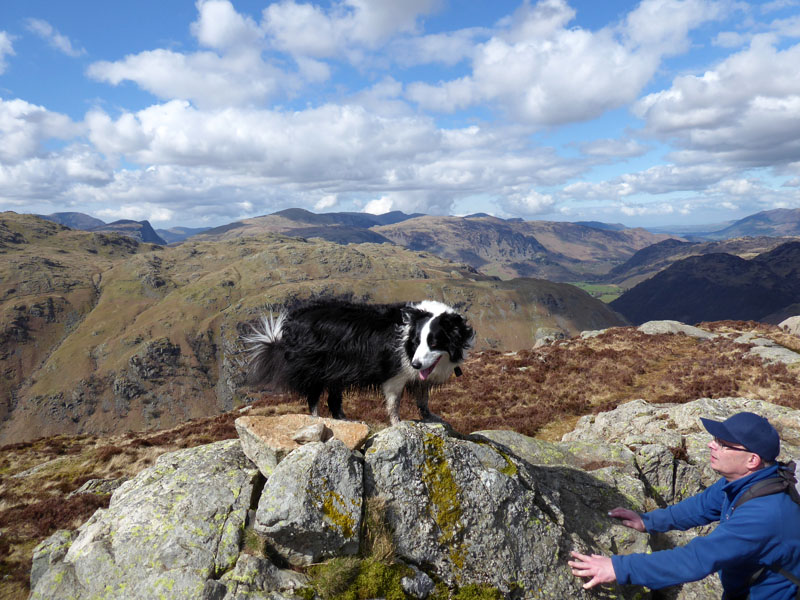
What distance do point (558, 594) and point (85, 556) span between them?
667 centimetres

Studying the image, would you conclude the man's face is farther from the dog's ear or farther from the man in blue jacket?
the dog's ear

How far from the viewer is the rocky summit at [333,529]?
211 inches

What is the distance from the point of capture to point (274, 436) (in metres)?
6.84

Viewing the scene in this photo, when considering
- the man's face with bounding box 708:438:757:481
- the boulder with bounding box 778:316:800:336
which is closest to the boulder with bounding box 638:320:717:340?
the boulder with bounding box 778:316:800:336

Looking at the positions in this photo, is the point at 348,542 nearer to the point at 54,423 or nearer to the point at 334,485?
the point at 334,485

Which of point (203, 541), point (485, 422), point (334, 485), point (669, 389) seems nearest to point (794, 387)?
point (669, 389)

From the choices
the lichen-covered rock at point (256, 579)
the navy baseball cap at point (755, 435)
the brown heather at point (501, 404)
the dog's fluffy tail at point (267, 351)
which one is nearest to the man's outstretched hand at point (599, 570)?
the navy baseball cap at point (755, 435)

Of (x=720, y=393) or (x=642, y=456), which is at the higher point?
(x=642, y=456)

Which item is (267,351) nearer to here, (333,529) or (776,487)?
(333,529)

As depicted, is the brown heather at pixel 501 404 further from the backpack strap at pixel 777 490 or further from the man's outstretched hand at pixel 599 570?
the backpack strap at pixel 777 490

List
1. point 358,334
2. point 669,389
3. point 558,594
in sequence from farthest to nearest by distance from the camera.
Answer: point 669,389, point 358,334, point 558,594

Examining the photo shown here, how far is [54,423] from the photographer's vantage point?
174 meters

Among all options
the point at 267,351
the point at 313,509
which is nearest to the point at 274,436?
the point at 313,509

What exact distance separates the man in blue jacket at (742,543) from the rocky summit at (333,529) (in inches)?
70.8
